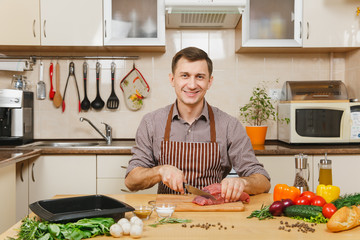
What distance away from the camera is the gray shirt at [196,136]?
2.16 meters

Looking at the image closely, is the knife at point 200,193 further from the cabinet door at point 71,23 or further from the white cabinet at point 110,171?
the cabinet door at point 71,23

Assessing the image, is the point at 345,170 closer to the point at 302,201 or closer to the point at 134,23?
the point at 302,201

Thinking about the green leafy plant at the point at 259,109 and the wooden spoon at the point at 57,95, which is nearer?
the green leafy plant at the point at 259,109

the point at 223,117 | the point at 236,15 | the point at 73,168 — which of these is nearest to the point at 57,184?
the point at 73,168

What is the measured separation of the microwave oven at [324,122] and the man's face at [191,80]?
1.29 metres

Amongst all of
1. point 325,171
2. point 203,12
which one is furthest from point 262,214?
point 203,12

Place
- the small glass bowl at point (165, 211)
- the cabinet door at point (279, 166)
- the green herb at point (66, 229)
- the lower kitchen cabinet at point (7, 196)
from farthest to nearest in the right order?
the cabinet door at point (279, 166) < the lower kitchen cabinet at point (7, 196) < the small glass bowl at point (165, 211) < the green herb at point (66, 229)

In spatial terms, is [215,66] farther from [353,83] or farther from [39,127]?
[39,127]

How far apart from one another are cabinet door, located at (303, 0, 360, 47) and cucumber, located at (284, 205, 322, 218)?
2122 millimetres

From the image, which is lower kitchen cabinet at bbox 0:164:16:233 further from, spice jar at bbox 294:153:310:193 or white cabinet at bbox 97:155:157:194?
spice jar at bbox 294:153:310:193

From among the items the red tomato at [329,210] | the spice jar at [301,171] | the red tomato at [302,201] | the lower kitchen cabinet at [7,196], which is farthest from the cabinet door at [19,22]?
the red tomato at [329,210]

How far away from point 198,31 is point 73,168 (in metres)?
1.62

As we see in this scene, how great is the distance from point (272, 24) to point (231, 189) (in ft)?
6.77

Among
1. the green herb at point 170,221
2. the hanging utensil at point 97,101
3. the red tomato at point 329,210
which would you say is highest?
the hanging utensil at point 97,101
